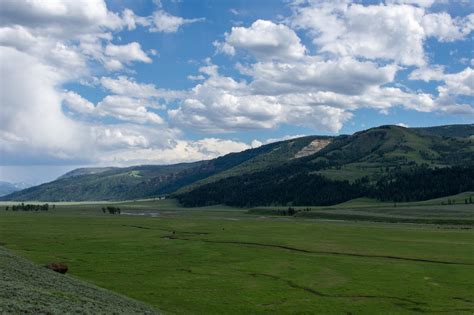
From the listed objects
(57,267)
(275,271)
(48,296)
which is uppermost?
(48,296)

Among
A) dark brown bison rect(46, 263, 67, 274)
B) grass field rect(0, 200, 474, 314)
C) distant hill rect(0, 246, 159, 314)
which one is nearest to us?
distant hill rect(0, 246, 159, 314)

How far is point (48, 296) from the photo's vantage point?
37094 millimetres

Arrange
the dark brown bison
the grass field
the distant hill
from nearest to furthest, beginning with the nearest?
1. the distant hill
2. the grass field
3. the dark brown bison

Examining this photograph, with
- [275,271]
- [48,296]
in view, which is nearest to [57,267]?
[48,296]

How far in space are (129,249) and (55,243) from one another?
20.0 metres

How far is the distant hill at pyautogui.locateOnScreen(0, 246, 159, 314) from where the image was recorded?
3228 centimetres

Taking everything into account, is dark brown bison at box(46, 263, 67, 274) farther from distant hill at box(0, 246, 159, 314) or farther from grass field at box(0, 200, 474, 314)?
distant hill at box(0, 246, 159, 314)

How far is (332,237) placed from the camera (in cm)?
12544

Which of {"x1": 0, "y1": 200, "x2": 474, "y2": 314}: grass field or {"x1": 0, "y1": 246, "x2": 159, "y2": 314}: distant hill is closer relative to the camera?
{"x1": 0, "y1": 246, "x2": 159, "y2": 314}: distant hill

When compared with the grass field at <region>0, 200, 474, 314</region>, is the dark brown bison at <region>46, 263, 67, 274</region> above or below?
above

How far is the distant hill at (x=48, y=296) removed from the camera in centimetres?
3228

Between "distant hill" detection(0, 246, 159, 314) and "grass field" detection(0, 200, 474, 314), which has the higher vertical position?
"distant hill" detection(0, 246, 159, 314)

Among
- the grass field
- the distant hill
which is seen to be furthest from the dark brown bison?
the distant hill

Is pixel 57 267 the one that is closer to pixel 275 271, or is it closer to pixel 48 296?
pixel 48 296
